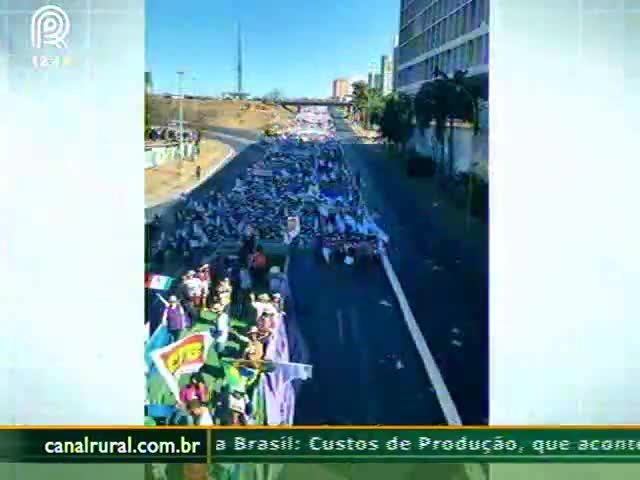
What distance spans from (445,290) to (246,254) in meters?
0.63

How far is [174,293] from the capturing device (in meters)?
2.54

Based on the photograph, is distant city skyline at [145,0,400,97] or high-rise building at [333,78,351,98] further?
high-rise building at [333,78,351,98]

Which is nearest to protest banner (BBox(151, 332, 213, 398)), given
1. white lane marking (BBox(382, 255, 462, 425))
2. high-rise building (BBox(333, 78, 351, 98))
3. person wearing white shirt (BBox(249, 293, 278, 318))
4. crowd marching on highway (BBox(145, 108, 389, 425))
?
crowd marching on highway (BBox(145, 108, 389, 425))

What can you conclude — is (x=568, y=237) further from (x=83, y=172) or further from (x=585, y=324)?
(x=83, y=172)

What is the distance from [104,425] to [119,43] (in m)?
1.18

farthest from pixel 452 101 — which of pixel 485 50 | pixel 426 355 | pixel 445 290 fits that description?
pixel 426 355

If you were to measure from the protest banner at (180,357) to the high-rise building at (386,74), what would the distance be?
0.96 metres

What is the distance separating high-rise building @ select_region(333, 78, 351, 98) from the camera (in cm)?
261

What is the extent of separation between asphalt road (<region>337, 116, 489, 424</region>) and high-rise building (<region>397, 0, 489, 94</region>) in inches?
16.0

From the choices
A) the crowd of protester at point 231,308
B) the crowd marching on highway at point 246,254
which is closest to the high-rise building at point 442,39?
the crowd marching on highway at point 246,254

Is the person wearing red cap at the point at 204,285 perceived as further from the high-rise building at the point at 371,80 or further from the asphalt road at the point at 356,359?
the high-rise building at the point at 371,80

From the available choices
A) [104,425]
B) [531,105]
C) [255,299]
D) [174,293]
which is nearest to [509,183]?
[531,105]

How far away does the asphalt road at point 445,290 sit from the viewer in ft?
8.37

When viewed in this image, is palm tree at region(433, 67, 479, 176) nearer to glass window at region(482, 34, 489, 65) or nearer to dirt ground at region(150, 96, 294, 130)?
glass window at region(482, 34, 489, 65)
